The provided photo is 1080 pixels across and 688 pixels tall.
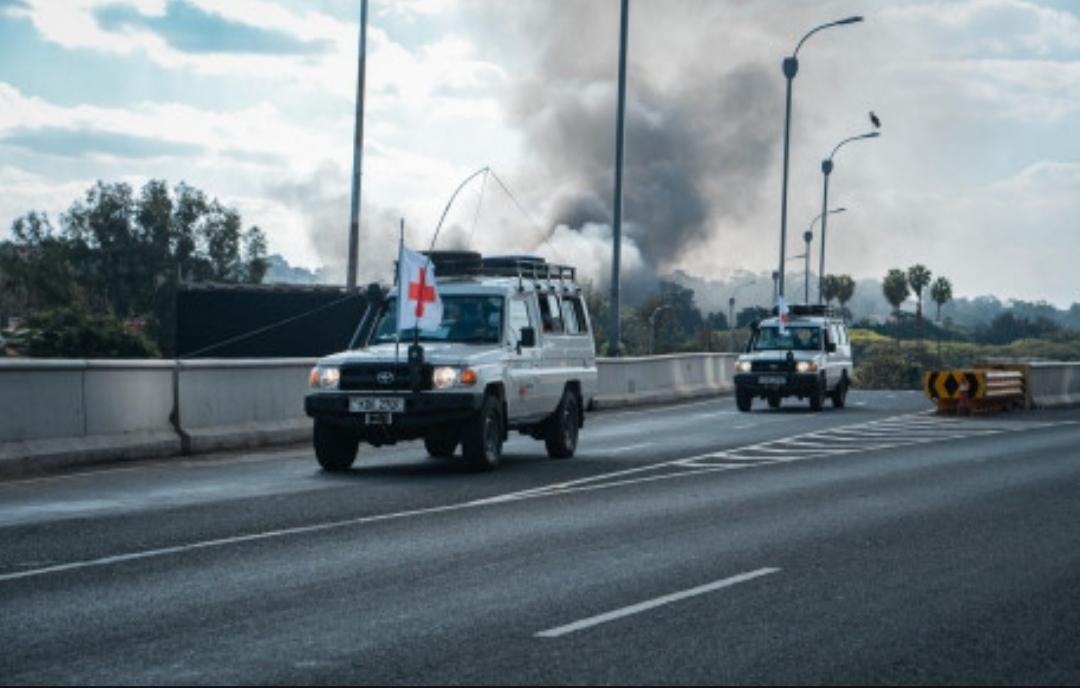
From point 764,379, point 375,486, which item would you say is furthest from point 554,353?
point 764,379

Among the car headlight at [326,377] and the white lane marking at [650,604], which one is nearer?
the white lane marking at [650,604]

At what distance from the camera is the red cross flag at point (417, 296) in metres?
17.9

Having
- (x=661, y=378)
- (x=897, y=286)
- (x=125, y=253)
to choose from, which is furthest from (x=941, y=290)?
(x=661, y=378)

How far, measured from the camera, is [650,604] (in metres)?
8.68

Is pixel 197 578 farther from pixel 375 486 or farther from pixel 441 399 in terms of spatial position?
pixel 441 399

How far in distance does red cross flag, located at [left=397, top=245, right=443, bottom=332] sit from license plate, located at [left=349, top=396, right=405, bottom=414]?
886mm

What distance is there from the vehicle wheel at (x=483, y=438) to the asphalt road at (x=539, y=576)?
22cm

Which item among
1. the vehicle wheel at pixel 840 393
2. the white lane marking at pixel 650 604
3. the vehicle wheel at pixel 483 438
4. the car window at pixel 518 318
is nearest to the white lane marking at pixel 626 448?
the car window at pixel 518 318

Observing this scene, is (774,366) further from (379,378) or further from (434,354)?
(379,378)

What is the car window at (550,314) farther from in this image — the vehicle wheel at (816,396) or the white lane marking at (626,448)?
the vehicle wheel at (816,396)

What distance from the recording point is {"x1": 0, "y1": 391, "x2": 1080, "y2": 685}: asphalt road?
7.09 m

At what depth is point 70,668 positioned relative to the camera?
690cm

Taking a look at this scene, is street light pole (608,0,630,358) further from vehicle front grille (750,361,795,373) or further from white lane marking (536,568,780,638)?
white lane marking (536,568,780,638)

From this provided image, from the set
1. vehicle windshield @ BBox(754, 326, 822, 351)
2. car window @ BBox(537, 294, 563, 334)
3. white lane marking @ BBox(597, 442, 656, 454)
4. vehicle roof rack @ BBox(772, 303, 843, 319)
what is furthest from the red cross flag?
vehicle roof rack @ BBox(772, 303, 843, 319)
